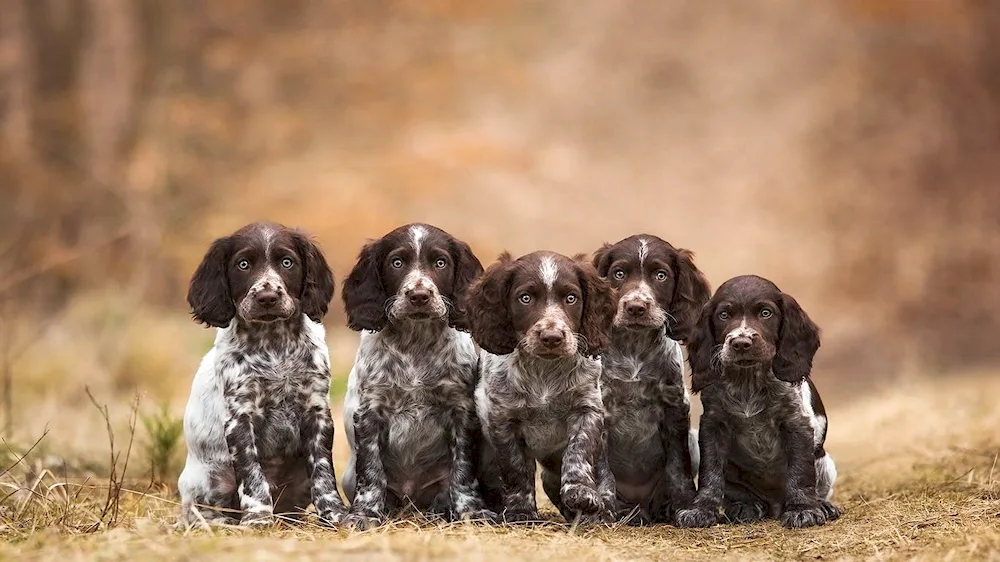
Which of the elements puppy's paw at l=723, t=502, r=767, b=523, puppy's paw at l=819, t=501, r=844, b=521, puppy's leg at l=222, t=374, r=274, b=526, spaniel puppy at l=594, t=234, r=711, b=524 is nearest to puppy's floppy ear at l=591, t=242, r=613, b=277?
spaniel puppy at l=594, t=234, r=711, b=524

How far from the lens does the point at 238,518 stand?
21.1 ft

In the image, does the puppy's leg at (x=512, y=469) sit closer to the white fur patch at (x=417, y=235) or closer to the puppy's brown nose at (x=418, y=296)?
the puppy's brown nose at (x=418, y=296)

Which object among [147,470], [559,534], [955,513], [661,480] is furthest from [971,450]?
[147,470]

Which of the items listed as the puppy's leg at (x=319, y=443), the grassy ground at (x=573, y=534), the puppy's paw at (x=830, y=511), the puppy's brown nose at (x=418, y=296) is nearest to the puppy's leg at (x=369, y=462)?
the puppy's leg at (x=319, y=443)

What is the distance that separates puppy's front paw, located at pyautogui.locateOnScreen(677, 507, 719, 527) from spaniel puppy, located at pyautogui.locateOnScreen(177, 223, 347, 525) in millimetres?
1805


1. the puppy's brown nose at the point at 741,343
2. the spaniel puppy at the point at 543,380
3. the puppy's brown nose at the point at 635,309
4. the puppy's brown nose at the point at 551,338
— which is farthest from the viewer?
the puppy's brown nose at the point at 635,309

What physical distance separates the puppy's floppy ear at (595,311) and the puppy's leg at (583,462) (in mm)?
372

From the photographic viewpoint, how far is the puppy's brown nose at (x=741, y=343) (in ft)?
20.7

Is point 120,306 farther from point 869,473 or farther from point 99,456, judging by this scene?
point 869,473

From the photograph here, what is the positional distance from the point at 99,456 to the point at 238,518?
3.16m

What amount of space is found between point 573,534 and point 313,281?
1.90 meters

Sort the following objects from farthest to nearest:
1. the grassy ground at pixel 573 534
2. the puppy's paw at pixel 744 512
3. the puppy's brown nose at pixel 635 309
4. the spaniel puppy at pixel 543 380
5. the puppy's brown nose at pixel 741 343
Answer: the puppy's paw at pixel 744 512 < the puppy's brown nose at pixel 635 309 < the puppy's brown nose at pixel 741 343 < the spaniel puppy at pixel 543 380 < the grassy ground at pixel 573 534

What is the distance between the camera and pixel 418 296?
6242 mm

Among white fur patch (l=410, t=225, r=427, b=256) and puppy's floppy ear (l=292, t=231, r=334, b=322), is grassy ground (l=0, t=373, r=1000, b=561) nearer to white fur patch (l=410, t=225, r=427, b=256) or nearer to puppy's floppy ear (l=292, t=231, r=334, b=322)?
puppy's floppy ear (l=292, t=231, r=334, b=322)
